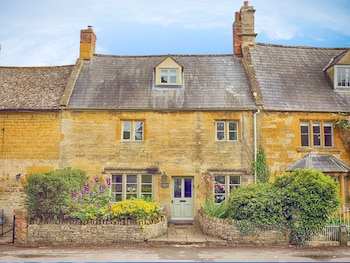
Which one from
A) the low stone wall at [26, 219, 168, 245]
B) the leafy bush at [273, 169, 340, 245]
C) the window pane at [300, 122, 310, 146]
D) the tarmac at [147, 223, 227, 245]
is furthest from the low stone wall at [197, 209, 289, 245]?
the window pane at [300, 122, 310, 146]

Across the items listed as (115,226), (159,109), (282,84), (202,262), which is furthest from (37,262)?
(282,84)

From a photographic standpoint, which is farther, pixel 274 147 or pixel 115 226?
pixel 274 147

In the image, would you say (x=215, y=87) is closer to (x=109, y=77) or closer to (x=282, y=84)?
(x=282, y=84)

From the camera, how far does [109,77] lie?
2166 cm

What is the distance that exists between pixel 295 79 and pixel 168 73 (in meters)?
7.88

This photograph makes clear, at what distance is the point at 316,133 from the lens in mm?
19688

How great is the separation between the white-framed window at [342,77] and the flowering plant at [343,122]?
234 cm

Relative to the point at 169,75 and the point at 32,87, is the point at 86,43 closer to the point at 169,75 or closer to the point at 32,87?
the point at 32,87

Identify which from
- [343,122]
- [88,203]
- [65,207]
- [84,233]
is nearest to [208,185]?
[88,203]

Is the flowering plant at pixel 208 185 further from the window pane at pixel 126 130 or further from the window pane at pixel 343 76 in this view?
the window pane at pixel 343 76

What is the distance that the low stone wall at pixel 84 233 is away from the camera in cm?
1402

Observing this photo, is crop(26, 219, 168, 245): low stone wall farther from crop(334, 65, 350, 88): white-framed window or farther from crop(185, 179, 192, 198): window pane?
crop(334, 65, 350, 88): white-framed window

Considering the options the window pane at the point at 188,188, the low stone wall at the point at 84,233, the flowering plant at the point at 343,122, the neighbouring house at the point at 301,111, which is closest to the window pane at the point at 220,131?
the neighbouring house at the point at 301,111

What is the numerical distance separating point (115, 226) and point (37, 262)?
3.47m
